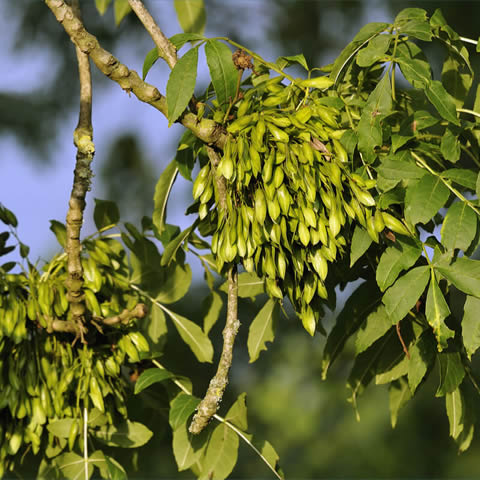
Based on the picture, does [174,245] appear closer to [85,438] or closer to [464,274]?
[85,438]

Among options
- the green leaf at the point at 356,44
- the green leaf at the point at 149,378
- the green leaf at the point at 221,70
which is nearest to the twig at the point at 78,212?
the green leaf at the point at 149,378

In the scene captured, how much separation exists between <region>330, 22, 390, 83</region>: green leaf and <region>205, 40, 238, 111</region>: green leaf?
16 cm

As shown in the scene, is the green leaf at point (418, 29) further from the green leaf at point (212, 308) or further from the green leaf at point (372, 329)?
the green leaf at point (212, 308)

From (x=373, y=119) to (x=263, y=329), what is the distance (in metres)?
0.42

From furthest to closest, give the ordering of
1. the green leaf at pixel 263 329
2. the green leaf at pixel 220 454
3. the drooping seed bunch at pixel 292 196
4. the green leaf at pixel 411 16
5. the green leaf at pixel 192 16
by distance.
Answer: the green leaf at pixel 192 16, the green leaf at pixel 263 329, the green leaf at pixel 220 454, the green leaf at pixel 411 16, the drooping seed bunch at pixel 292 196

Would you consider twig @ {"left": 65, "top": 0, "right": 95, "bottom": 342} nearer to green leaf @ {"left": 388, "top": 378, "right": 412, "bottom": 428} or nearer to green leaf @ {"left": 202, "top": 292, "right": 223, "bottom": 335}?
green leaf @ {"left": 202, "top": 292, "right": 223, "bottom": 335}

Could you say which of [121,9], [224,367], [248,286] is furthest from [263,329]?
[121,9]

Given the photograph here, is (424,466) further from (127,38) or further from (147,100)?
(147,100)

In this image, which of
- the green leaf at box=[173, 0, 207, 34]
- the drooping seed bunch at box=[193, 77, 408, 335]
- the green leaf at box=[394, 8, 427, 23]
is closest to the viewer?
the drooping seed bunch at box=[193, 77, 408, 335]

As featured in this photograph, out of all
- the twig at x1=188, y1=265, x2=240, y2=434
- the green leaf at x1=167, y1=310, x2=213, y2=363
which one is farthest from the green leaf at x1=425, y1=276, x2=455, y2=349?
the green leaf at x1=167, y1=310, x2=213, y2=363

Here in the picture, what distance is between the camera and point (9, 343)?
3.18 ft

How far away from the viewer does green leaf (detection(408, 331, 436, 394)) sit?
0.85 meters

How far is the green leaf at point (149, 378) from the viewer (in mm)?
876

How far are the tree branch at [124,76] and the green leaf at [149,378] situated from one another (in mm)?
322
